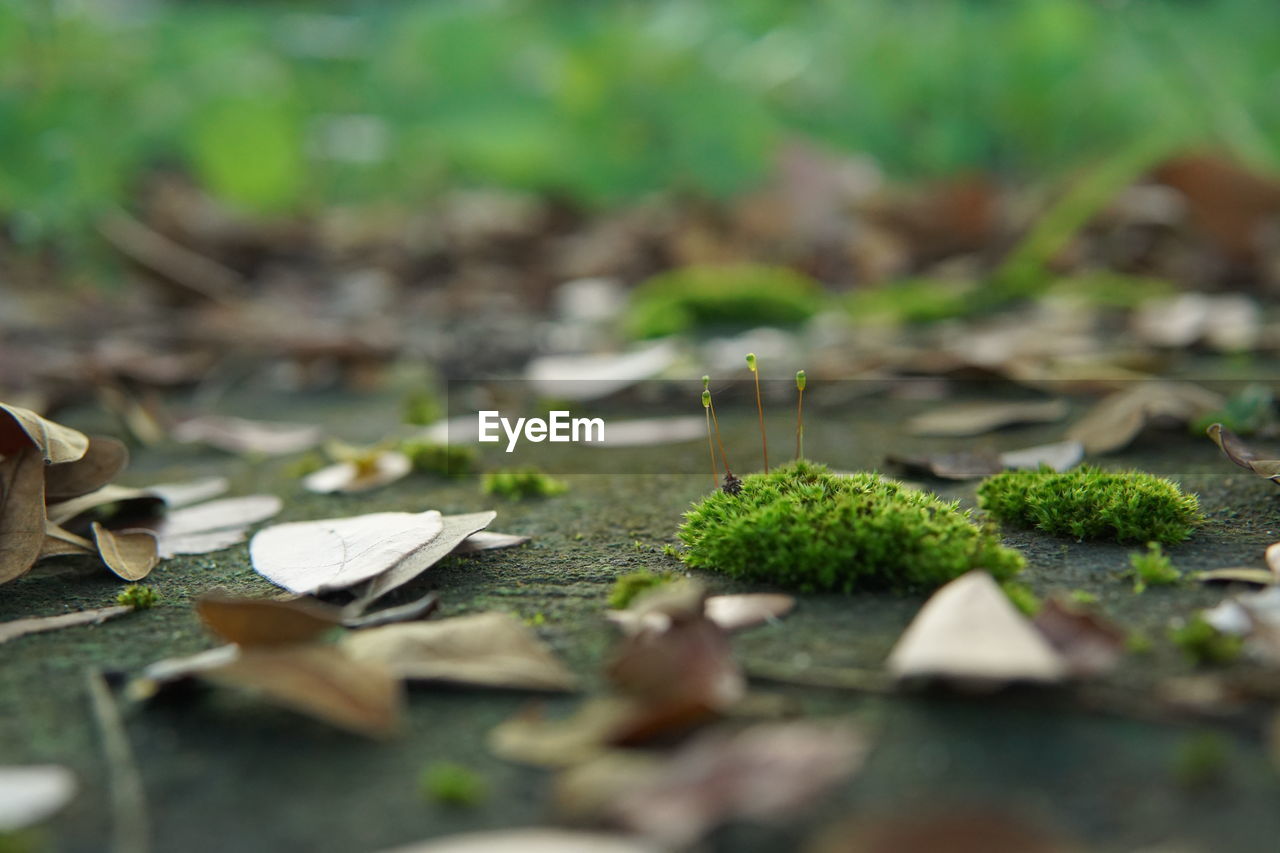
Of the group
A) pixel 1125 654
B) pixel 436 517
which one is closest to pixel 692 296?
pixel 436 517

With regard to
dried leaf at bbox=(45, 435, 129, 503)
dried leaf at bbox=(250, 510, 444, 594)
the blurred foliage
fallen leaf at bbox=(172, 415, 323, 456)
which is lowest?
dried leaf at bbox=(250, 510, 444, 594)

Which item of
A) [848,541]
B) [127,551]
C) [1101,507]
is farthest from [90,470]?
[1101,507]

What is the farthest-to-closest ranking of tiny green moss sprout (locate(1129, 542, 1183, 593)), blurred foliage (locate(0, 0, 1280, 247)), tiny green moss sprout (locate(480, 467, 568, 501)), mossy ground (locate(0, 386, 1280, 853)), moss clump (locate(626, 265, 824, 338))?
blurred foliage (locate(0, 0, 1280, 247)) < moss clump (locate(626, 265, 824, 338)) < tiny green moss sprout (locate(480, 467, 568, 501)) < tiny green moss sprout (locate(1129, 542, 1183, 593)) < mossy ground (locate(0, 386, 1280, 853))

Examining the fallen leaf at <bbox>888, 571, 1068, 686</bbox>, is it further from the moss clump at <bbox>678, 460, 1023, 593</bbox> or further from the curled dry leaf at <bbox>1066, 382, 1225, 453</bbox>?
the curled dry leaf at <bbox>1066, 382, 1225, 453</bbox>

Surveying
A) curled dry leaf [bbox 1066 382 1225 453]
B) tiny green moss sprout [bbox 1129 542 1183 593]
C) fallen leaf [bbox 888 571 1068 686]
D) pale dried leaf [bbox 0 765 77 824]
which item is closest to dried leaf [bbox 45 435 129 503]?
pale dried leaf [bbox 0 765 77 824]

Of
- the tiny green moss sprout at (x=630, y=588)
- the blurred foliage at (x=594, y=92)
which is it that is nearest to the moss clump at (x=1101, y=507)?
the tiny green moss sprout at (x=630, y=588)

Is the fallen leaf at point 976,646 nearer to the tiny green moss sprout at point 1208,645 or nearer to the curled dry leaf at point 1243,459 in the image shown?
the tiny green moss sprout at point 1208,645
